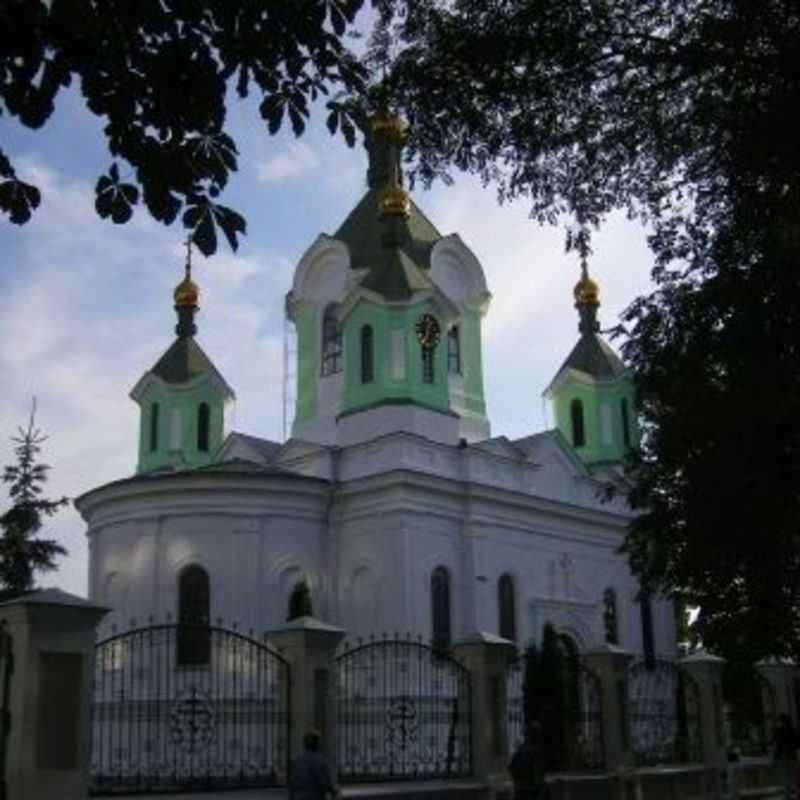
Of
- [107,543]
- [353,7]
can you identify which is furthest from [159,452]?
[353,7]

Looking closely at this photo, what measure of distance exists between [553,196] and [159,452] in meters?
24.7

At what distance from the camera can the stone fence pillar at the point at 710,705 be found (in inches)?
754

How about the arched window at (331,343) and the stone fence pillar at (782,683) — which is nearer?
the stone fence pillar at (782,683)

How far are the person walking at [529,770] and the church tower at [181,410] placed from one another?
22.1m

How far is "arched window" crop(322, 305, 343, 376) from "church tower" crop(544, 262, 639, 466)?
747cm

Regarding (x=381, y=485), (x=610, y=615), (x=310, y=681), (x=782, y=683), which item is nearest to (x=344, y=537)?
(x=381, y=485)

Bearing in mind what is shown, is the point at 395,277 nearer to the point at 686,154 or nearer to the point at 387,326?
the point at 387,326

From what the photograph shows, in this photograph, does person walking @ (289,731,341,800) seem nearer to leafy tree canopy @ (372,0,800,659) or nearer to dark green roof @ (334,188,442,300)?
leafy tree canopy @ (372,0,800,659)

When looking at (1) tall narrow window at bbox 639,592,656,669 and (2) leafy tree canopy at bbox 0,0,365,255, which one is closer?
(2) leafy tree canopy at bbox 0,0,365,255

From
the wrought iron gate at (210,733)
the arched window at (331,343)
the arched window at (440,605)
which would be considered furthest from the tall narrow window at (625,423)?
the wrought iron gate at (210,733)

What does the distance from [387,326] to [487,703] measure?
1688 cm

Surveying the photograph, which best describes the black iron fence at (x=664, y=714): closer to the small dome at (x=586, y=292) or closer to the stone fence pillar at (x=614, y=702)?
the stone fence pillar at (x=614, y=702)

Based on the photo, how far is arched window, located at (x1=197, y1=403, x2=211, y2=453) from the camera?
35.0 metres

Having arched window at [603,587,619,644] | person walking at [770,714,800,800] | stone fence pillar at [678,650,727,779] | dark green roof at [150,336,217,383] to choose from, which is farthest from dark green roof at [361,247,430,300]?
person walking at [770,714,800,800]
